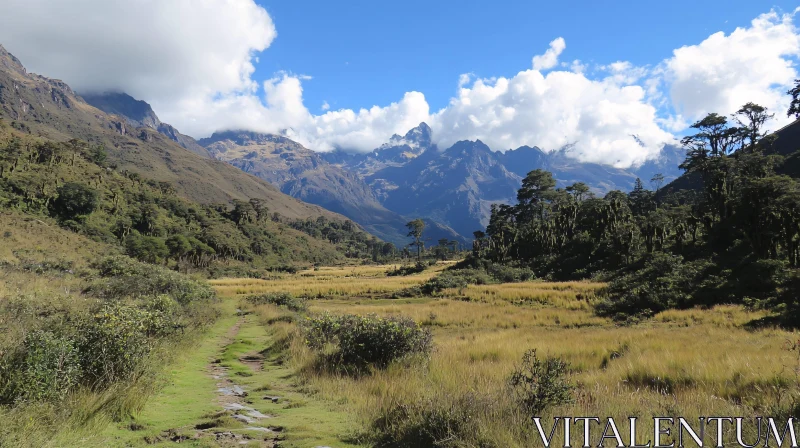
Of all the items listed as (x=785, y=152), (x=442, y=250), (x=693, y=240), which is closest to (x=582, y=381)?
(x=693, y=240)

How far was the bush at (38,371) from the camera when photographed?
209 inches

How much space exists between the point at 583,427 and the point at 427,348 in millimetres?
6292

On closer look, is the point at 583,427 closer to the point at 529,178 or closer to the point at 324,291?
the point at 324,291

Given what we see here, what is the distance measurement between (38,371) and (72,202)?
9287cm

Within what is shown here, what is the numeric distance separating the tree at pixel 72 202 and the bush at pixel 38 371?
298 feet

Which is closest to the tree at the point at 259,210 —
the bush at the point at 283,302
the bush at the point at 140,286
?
the bush at the point at 140,286

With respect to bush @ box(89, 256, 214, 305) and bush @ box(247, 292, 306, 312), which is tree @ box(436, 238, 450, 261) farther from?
bush @ box(89, 256, 214, 305)

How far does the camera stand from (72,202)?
76.6m

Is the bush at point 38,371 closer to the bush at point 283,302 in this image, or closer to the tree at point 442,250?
the bush at point 283,302

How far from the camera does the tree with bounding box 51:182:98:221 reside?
76312 millimetres

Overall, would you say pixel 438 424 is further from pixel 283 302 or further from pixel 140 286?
pixel 283 302

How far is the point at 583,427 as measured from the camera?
4883 millimetres

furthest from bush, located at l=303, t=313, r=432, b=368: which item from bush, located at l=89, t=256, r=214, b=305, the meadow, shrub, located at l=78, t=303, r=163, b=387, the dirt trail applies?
bush, located at l=89, t=256, r=214, b=305

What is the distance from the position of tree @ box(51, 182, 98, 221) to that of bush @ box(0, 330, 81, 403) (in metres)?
91.0
